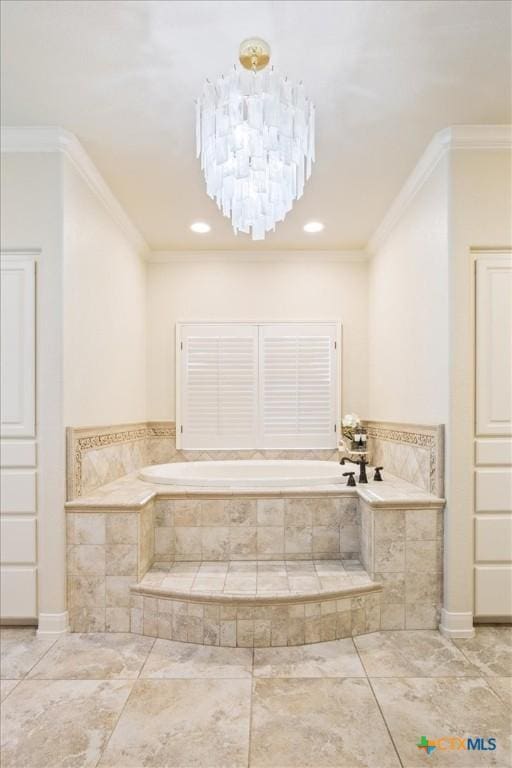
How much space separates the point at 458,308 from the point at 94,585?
2.42 meters

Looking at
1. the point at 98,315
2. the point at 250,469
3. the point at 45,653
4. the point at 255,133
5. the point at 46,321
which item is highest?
the point at 255,133

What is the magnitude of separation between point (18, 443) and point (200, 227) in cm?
222

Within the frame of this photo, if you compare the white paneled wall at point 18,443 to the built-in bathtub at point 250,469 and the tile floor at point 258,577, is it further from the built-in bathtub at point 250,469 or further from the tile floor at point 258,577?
the built-in bathtub at point 250,469

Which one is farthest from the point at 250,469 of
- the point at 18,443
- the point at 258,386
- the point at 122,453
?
the point at 18,443

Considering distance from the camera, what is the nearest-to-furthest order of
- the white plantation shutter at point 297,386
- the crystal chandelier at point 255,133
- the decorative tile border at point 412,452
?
the crystal chandelier at point 255,133, the decorative tile border at point 412,452, the white plantation shutter at point 297,386

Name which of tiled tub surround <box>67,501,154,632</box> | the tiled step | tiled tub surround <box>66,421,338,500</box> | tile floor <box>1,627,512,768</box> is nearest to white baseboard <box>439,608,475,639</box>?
tile floor <box>1,627,512,768</box>

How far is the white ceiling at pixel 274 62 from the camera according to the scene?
1853mm

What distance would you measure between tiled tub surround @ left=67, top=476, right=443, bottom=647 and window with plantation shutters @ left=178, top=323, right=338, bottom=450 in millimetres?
1449

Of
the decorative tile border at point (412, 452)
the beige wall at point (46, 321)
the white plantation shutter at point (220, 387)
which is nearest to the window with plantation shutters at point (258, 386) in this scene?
the white plantation shutter at point (220, 387)

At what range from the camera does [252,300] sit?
15.0 ft

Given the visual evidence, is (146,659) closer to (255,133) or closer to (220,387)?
(255,133)

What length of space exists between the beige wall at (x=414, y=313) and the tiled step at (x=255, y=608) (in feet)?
3.56

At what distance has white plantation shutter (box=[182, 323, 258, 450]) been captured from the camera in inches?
177

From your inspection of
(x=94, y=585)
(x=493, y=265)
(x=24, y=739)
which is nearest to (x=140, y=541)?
(x=94, y=585)
